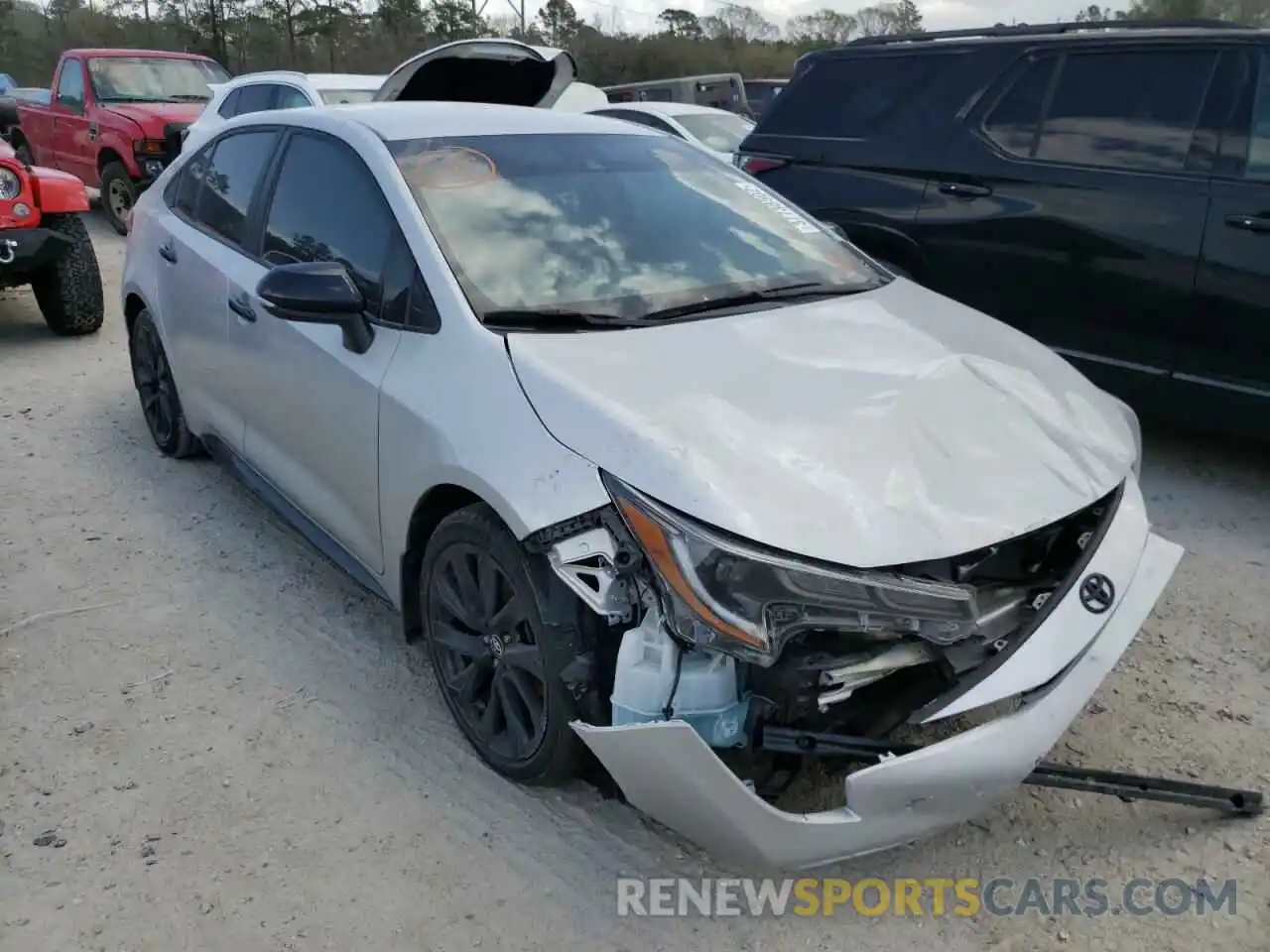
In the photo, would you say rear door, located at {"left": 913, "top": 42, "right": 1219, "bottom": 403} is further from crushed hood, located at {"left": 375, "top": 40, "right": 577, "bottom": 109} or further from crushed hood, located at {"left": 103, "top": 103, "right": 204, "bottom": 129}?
crushed hood, located at {"left": 103, "top": 103, "right": 204, "bottom": 129}

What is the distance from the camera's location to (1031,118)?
194 inches

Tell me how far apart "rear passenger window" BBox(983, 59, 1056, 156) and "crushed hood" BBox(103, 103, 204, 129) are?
833 centimetres

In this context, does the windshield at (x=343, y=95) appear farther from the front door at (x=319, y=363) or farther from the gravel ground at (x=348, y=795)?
the gravel ground at (x=348, y=795)

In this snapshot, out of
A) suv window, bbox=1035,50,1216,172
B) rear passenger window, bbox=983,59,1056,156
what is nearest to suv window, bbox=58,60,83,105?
rear passenger window, bbox=983,59,1056,156

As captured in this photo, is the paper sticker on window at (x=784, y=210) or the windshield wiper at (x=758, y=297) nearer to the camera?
the windshield wiper at (x=758, y=297)

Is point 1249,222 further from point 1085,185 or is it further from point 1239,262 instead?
point 1085,185

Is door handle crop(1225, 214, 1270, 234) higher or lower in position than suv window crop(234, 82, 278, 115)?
lower

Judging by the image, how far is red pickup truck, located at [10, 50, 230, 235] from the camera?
10.4 meters

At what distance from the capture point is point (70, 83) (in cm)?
1145

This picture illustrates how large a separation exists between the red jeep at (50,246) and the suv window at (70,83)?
4.84 metres

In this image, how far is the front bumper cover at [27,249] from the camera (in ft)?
21.6

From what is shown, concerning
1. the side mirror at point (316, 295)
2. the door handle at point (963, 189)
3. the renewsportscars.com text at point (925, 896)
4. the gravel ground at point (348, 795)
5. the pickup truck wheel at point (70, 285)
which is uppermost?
the door handle at point (963, 189)

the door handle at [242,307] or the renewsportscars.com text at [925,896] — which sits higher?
the door handle at [242,307]


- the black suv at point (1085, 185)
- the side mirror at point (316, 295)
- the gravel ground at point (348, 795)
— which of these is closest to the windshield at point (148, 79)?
the black suv at point (1085, 185)
